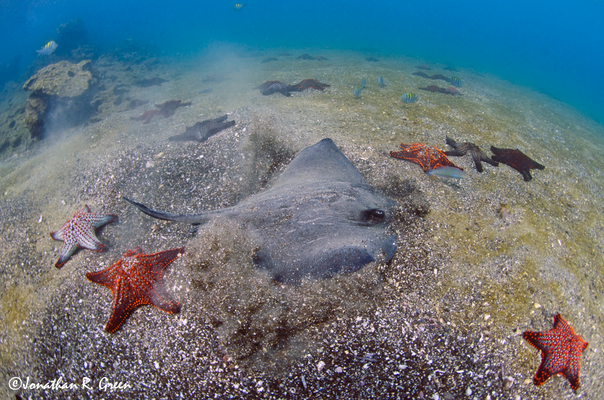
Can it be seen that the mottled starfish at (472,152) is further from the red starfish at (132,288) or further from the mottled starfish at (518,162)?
the red starfish at (132,288)

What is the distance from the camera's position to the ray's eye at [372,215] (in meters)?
3.35

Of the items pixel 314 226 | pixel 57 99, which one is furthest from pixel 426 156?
pixel 57 99

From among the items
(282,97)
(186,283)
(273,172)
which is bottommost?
(186,283)

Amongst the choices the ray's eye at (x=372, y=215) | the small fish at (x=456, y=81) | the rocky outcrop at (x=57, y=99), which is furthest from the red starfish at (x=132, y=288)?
the small fish at (x=456, y=81)

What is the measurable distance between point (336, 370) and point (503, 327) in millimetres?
2235

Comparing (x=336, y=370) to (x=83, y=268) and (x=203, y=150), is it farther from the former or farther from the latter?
(x=203, y=150)

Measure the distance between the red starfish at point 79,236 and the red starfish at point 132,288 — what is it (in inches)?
36.5

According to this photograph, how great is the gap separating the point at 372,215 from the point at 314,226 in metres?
0.89

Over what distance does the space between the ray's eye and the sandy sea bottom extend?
2.04ft

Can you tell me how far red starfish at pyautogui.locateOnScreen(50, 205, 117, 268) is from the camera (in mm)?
3766

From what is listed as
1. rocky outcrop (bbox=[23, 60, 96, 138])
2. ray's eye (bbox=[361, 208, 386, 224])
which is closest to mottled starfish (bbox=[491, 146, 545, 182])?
ray's eye (bbox=[361, 208, 386, 224])

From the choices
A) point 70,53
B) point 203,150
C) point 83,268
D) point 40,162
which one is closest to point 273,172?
point 203,150

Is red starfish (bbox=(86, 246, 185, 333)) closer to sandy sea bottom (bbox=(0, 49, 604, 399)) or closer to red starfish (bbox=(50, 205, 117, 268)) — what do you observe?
sandy sea bottom (bbox=(0, 49, 604, 399))

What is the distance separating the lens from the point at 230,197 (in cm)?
458
